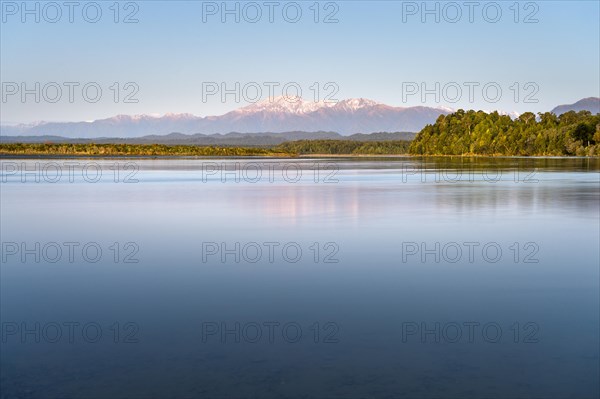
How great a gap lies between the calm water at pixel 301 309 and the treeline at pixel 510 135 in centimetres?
12182

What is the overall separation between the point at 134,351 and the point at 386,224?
13317 mm

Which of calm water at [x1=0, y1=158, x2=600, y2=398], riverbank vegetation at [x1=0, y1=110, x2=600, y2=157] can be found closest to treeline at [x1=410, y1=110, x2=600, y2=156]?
riverbank vegetation at [x1=0, y1=110, x2=600, y2=157]

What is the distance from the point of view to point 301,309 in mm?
9562

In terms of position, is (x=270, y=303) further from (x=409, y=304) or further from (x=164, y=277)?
(x=164, y=277)

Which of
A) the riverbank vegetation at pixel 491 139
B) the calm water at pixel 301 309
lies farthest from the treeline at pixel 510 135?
the calm water at pixel 301 309

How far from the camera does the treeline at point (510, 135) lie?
133125 mm

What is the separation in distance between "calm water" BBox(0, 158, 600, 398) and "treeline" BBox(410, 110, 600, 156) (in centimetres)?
12182

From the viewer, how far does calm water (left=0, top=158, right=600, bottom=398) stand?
676 cm

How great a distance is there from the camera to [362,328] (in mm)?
8570

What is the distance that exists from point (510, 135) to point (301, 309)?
14886 centimetres

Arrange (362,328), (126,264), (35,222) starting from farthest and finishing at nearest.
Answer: (35,222)
(126,264)
(362,328)

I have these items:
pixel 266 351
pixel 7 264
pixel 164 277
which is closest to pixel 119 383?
Result: pixel 266 351

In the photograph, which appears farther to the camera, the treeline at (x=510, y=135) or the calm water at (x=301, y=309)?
the treeline at (x=510, y=135)

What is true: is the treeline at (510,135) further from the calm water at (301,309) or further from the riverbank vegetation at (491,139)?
the calm water at (301,309)
